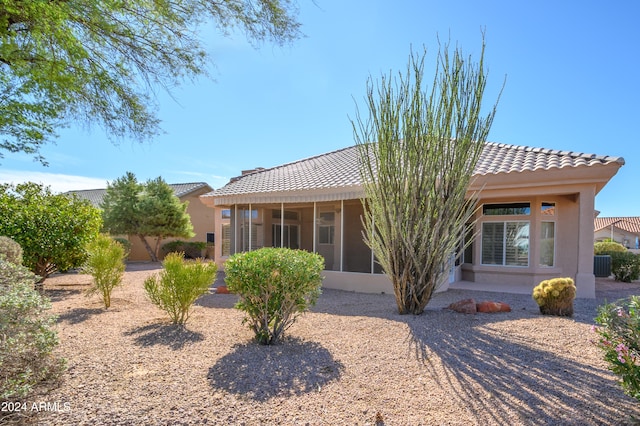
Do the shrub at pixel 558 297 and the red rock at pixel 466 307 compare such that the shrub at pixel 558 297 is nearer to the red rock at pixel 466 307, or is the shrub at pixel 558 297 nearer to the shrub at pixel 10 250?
the red rock at pixel 466 307

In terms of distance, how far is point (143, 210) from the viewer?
29156 mm

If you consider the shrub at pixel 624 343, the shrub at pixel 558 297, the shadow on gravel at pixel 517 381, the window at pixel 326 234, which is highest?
the window at pixel 326 234

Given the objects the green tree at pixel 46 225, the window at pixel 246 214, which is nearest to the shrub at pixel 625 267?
the window at pixel 246 214

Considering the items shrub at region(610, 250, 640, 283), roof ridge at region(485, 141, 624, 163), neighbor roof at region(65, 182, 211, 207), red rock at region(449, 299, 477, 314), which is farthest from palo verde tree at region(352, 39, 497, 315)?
neighbor roof at region(65, 182, 211, 207)

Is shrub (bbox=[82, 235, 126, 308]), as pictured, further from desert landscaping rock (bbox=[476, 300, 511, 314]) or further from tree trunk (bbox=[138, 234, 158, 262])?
tree trunk (bbox=[138, 234, 158, 262])

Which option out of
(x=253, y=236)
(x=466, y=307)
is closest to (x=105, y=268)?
(x=253, y=236)

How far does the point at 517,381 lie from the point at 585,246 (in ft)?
33.4

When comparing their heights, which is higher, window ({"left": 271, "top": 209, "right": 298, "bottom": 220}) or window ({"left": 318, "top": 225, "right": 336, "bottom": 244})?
window ({"left": 271, "top": 209, "right": 298, "bottom": 220})

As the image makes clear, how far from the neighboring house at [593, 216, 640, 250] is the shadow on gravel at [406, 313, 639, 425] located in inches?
2606

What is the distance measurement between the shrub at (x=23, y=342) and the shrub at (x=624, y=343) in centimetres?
716

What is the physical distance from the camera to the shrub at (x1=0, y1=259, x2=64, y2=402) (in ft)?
13.1

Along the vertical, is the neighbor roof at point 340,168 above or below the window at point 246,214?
above

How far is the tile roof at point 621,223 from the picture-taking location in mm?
58966

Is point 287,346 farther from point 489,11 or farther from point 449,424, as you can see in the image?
point 489,11
